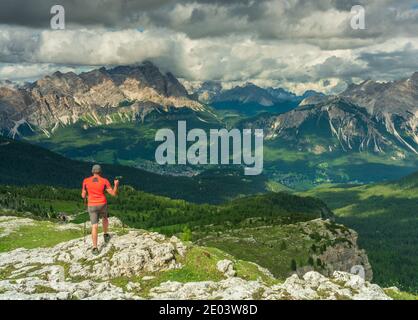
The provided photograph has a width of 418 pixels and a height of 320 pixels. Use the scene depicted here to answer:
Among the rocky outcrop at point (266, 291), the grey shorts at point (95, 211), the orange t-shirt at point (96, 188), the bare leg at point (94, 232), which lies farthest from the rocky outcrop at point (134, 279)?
the orange t-shirt at point (96, 188)

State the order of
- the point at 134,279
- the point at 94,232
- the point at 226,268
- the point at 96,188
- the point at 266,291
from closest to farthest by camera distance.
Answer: the point at 266,291 < the point at 96,188 < the point at 134,279 < the point at 226,268 < the point at 94,232

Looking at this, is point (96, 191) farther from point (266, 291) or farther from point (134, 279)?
point (266, 291)

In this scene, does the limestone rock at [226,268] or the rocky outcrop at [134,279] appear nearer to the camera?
the rocky outcrop at [134,279]

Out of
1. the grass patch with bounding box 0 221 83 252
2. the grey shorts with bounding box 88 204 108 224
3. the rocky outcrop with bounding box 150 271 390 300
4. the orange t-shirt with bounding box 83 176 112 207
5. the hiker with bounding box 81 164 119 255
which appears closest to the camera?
the rocky outcrop with bounding box 150 271 390 300

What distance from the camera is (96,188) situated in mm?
45625

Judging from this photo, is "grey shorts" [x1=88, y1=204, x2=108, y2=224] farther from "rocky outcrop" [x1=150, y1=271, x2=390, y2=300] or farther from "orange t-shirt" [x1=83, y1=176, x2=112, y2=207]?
"rocky outcrop" [x1=150, y1=271, x2=390, y2=300]

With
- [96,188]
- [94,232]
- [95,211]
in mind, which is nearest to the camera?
[96,188]

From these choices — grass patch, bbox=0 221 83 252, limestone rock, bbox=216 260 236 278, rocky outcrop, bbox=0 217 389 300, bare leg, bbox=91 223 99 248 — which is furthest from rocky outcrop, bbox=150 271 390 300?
grass patch, bbox=0 221 83 252

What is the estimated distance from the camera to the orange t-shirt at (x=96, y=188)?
1785 inches

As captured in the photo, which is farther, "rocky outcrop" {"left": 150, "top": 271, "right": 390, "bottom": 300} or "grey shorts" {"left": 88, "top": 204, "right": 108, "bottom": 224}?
"grey shorts" {"left": 88, "top": 204, "right": 108, "bottom": 224}

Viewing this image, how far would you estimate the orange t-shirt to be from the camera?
149 feet

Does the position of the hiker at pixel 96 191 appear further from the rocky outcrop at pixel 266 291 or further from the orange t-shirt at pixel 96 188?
the rocky outcrop at pixel 266 291

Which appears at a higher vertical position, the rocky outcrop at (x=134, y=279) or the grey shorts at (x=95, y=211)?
the grey shorts at (x=95, y=211)

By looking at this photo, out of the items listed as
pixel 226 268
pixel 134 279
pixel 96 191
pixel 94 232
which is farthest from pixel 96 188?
pixel 226 268
